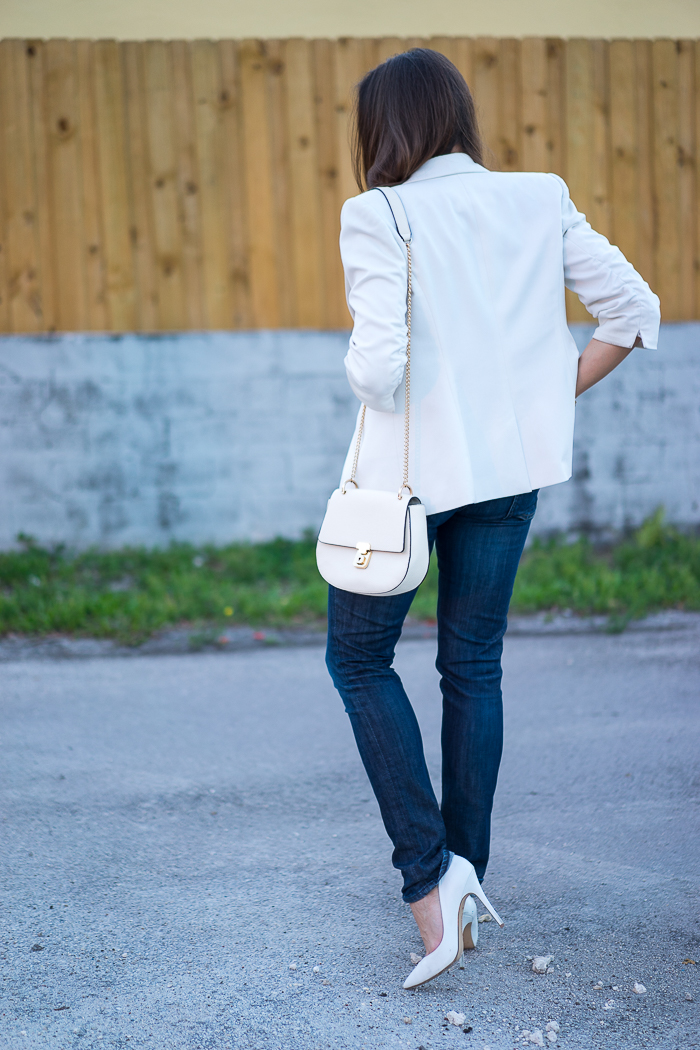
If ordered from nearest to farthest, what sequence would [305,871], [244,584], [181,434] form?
[305,871] < [244,584] < [181,434]

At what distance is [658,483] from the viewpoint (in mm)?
5699

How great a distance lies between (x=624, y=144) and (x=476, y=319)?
4.47m

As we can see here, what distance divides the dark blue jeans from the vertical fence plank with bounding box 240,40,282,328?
12.6 feet

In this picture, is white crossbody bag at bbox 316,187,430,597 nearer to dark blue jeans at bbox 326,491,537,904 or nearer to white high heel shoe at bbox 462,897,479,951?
dark blue jeans at bbox 326,491,537,904

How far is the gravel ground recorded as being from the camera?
71.7 inches

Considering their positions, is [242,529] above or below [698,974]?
above

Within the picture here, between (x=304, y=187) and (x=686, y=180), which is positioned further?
(x=686, y=180)

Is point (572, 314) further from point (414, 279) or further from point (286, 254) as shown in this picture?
point (414, 279)

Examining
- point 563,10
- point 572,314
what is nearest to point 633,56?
point 563,10

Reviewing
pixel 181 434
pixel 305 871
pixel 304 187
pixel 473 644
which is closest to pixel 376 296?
pixel 473 644

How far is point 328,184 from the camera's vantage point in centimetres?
545

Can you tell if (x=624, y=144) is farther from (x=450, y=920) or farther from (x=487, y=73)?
(x=450, y=920)

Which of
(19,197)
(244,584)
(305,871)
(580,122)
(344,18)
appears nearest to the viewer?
(305,871)

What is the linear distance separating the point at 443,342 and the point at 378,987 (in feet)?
4.35
